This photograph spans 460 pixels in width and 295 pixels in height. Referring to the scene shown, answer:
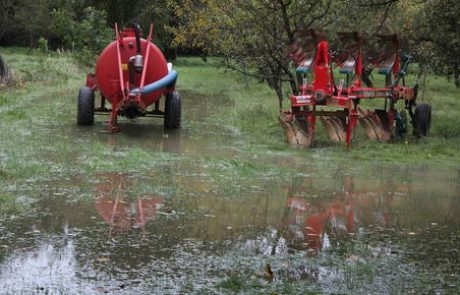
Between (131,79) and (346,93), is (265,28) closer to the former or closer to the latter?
(131,79)

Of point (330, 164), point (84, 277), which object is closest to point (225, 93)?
point (330, 164)

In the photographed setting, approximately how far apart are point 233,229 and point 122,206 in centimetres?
137

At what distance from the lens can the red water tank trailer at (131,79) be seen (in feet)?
47.1

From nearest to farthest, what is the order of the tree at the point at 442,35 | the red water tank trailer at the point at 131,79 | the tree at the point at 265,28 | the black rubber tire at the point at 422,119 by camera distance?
the red water tank trailer at the point at 131,79
the black rubber tire at the point at 422,119
the tree at the point at 442,35
the tree at the point at 265,28

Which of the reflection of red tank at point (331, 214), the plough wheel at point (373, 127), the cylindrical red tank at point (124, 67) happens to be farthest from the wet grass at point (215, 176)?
the cylindrical red tank at point (124, 67)

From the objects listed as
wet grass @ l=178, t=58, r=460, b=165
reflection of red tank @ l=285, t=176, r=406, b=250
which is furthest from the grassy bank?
reflection of red tank @ l=285, t=176, r=406, b=250

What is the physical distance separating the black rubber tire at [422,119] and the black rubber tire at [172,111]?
472 centimetres

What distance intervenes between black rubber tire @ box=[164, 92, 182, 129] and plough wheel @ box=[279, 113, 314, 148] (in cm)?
226

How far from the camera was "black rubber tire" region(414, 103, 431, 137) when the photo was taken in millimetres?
14781

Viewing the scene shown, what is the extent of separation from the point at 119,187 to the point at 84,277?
3.26 metres

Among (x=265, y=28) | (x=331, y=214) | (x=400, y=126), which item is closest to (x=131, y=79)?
(x=265, y=28)

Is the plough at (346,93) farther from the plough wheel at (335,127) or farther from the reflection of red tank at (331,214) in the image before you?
the reflection of red tank at (331,214)

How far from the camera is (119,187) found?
8.73m

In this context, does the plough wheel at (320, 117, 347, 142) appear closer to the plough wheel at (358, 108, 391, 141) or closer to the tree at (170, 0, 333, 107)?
the plough wheel at (358, 108, 391, 141)
